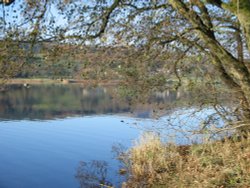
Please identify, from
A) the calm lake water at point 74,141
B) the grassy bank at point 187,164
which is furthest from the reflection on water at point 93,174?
the grassy bank at point 187,164

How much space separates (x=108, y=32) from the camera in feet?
35.0

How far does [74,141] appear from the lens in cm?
2077

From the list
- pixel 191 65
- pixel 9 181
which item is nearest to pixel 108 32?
pixel 191 65

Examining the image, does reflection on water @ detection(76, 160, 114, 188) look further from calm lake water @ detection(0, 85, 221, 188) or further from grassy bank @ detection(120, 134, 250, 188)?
grassy bank @ detection(120, 134, 250, 188)

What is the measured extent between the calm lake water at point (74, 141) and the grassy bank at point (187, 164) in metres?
0.56

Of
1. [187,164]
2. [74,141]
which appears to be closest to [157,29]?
[187,164]

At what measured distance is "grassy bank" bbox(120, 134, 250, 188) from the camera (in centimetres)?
771

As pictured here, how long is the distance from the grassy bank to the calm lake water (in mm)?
559

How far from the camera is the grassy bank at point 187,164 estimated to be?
7.71 meters

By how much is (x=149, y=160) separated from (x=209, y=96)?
2807 mm

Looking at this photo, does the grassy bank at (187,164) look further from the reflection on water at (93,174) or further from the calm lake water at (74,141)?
the reflection on water at (93,174)

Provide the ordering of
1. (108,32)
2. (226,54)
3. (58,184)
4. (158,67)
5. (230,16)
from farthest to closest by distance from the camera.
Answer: (58,184) → (158,67) → (108,32) → (230,16) → (226,54)

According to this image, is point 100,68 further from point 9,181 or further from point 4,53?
point 9,181

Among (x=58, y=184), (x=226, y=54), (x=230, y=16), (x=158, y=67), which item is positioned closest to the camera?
(x=226, y=54)
